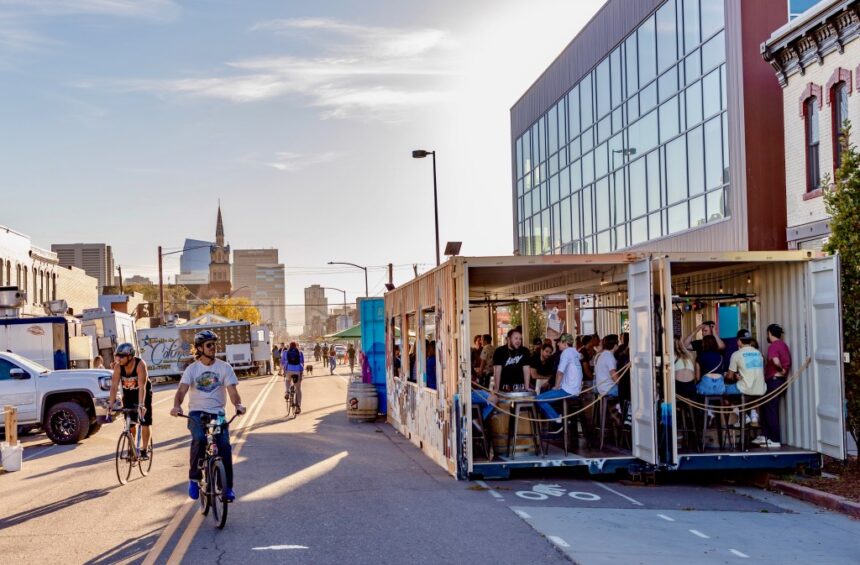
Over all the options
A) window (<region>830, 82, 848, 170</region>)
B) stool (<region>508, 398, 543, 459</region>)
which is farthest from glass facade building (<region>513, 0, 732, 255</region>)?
stool (<region>508, 398, 543, 459</region>)

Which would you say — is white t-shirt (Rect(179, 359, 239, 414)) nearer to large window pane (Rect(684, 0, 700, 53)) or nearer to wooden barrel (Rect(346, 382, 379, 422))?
wooden barrel (Rect(346, 382, 379, 422))

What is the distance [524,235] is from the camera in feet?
136

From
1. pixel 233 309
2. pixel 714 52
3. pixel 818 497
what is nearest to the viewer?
pixel 818 497

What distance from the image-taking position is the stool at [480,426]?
13.6 metres

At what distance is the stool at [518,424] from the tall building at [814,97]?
341 inches

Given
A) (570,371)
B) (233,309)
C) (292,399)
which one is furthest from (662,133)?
(233,309)

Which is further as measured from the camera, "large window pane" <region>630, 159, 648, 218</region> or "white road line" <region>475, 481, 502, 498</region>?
"large window pane" <region>630, 159, 648, 218</region>

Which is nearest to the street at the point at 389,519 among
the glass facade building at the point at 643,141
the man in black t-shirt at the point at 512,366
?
the man in black t-shirt at the point at 512,366

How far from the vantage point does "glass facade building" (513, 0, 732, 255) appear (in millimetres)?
24109

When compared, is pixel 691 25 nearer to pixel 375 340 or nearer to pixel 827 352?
pixel 375 340

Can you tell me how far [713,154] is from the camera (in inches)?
944

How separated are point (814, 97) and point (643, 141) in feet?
27.4

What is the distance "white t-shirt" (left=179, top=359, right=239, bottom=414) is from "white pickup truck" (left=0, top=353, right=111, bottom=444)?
30.7 ft

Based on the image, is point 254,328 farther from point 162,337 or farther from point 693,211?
point 693,211
